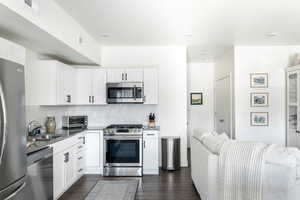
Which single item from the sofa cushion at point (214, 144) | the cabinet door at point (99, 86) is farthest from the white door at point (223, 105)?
the cabinet door at point (99, 86)

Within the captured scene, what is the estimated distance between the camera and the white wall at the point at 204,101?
7.17 m

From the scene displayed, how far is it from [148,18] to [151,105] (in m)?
2.18

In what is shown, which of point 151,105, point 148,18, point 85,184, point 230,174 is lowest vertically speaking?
point 85,184

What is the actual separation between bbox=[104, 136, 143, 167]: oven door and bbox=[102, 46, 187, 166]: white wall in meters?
0.88

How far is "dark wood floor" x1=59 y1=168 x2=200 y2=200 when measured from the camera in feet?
11.4

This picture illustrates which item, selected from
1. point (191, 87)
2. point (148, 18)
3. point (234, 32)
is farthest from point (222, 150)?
point (191, 87)

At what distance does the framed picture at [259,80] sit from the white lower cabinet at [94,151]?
3542 millimetres

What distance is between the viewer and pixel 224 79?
5.93 m

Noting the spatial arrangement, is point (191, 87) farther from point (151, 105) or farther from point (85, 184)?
point (85, 184)

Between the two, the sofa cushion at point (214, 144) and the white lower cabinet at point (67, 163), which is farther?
the white lower cabinet at point (67, 163)

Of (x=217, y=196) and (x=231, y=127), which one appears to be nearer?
(x=217, y=196)

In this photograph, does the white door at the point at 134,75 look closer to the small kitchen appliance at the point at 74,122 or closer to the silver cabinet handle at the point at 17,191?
the small kitchen appliance at the point at 74,122

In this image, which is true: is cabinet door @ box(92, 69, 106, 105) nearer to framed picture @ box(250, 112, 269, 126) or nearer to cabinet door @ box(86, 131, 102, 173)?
cabinet door @ box(86, 131, 102, 173)

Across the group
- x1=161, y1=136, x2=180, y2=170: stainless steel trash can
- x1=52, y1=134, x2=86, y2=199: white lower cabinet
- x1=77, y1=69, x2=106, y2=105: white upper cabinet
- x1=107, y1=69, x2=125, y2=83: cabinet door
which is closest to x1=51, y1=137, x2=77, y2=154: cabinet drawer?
x1=52, y1=134, x2=86, y2=199: white lower cabinet
